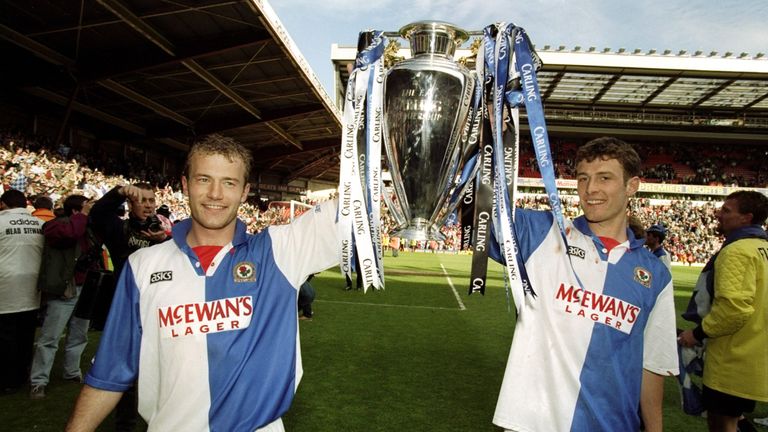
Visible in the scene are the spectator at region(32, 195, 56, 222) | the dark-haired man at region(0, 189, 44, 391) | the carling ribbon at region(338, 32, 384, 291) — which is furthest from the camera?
the spectator at region(32, 195, 56, 222)

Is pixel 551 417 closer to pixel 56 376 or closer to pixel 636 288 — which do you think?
pixel 636 288

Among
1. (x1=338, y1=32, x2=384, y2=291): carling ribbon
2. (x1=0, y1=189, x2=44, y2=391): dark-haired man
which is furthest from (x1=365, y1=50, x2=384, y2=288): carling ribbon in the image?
(x1=0, y1=189, x2=44, y2=391): dark-haired man

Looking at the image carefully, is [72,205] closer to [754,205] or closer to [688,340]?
[688,340]

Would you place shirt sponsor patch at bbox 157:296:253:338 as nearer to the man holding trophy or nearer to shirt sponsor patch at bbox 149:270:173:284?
shirt sponsor patch at bbox 149:270:173:284

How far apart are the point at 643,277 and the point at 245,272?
1.55 meters

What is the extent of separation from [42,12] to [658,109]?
3906 centimetres

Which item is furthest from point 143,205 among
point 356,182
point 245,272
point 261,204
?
point 261,204

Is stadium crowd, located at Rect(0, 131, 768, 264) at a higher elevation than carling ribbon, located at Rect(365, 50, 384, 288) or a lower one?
higher

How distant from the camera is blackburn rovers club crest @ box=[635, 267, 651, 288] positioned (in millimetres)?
2057

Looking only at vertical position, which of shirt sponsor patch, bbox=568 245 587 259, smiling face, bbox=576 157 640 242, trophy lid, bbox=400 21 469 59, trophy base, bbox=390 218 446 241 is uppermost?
trophy lid, bbox=400 21 469 59

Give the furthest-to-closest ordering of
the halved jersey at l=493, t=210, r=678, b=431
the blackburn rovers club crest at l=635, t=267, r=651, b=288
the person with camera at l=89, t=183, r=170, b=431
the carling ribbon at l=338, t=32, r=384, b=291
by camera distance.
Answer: the person with camera at l=89, t=183, r=170, b=431
the blackburn rovers club crest at l=635, t=267, r=651, b=288
the halved jersey at l=493, t=210, r=678, b=431
the carling ribbon at l=338, t=32, r=384, b=291

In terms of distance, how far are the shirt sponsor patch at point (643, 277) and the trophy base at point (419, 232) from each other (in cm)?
91

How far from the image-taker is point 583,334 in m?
1.97

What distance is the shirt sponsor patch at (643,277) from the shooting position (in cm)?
206
